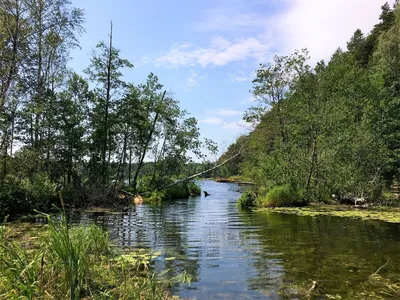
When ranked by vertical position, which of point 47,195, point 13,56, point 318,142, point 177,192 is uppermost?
point 13,56

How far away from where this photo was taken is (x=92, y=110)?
24.2 m

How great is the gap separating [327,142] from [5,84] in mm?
17971

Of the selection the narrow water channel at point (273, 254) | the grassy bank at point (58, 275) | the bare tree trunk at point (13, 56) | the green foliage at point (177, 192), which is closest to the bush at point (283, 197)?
the narrow water channel at point (273, 254)

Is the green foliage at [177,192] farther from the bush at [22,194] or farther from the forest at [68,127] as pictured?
the bush at [22,194]

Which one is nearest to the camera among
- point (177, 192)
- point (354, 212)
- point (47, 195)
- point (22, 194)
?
point (22, 194)

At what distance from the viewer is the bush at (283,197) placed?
19.6 m

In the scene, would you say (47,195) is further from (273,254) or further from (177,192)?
(177,192)

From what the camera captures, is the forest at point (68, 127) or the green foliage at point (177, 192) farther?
the green foliage at point (177, 192)

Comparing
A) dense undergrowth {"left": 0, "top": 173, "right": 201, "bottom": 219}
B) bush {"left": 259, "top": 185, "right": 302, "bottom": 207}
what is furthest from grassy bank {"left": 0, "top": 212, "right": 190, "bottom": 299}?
bush {"left": 259, "top": 185, "right": 302, "bottom": 207}

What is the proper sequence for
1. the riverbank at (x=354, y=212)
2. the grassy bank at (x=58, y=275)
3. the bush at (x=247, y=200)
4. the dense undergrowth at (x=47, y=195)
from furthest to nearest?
the bush at (x=247, y=200) < the dense undergrowth at (x=47, y=195) < the riverbank at (x=354, y=212) < the grassy bank at (x=58, y=275)

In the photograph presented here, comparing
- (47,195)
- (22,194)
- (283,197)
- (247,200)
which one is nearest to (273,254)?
(283,197)

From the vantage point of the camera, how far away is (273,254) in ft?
27.4

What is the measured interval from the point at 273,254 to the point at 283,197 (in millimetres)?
11777

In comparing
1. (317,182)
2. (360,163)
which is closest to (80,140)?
(317,182)
